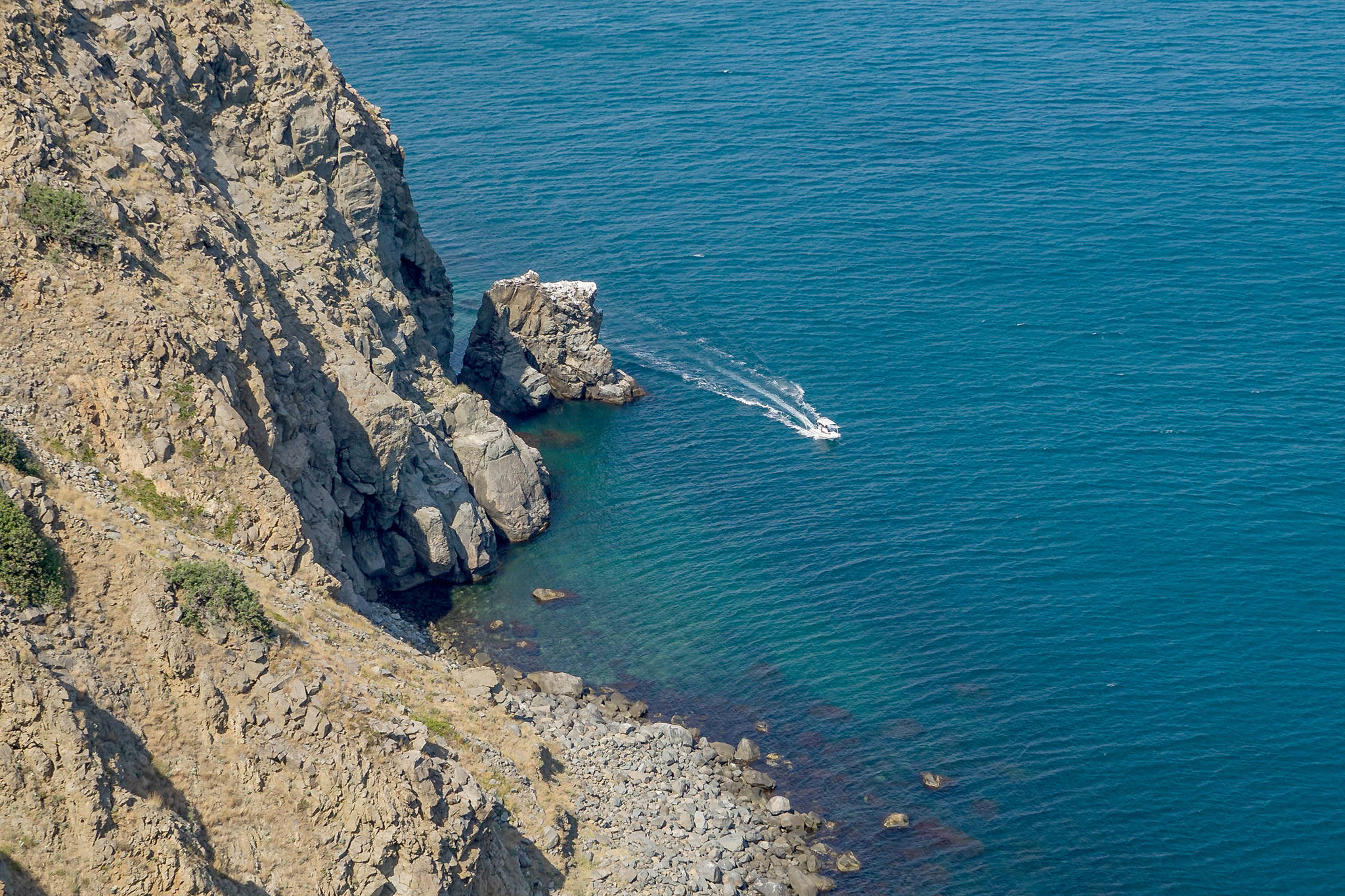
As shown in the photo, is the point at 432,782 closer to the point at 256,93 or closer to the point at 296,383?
the point at 296,383

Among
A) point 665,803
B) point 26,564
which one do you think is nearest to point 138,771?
point 26,564

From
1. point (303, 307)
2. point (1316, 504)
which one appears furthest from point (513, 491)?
point (1316, 504)

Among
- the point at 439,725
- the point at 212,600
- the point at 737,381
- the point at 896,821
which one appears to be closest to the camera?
the point at 212,600

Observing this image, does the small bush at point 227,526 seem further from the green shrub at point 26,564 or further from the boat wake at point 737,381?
the boat wake at point 737,381

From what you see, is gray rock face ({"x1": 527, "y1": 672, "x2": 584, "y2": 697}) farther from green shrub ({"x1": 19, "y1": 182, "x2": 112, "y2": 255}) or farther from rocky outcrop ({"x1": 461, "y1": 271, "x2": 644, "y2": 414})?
rocky outcrop ({"x1": 461, "y1": 271, "x2": 644, "y2": 414})

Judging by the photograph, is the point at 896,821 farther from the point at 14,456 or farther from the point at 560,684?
the point at 14,456

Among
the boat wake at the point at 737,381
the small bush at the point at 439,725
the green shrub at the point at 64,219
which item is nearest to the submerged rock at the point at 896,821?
the small bush at the point at 439,725

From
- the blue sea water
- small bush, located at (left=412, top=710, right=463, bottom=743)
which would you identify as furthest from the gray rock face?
small bush, located at (left=412, top=710, right=463, bottom=743)
